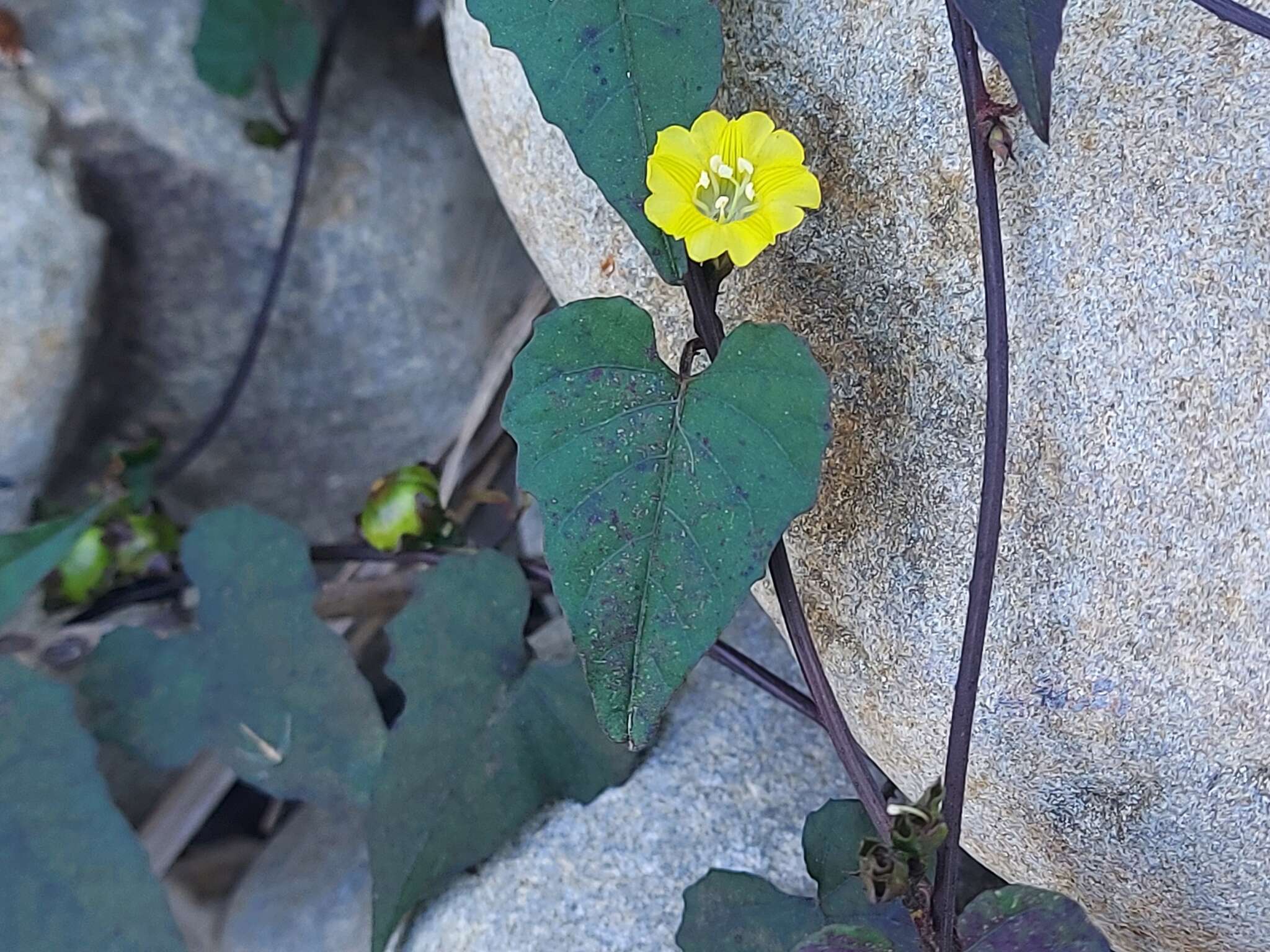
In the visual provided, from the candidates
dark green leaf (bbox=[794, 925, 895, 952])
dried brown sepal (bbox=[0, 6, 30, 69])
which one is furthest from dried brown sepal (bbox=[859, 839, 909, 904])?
dried brown sepal (bbox=[0, 6, 30, 69])

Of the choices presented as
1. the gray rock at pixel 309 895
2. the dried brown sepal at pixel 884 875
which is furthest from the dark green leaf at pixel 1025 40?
the gray rock at pixel 309 895

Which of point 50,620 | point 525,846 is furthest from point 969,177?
point 50,620

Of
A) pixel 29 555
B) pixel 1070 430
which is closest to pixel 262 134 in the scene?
pixel 29 555

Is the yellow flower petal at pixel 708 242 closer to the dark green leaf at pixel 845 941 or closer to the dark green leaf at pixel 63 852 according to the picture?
the dark green leaf at pixel 845 941

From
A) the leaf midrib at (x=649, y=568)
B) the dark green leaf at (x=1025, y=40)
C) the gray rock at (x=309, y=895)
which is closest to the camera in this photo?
the dark green leaf at (x=1025, y=40)

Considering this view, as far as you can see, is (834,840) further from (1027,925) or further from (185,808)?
(185,808)

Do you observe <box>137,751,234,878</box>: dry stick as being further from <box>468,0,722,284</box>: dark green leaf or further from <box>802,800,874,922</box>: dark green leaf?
<box>468,0,722,284</box>: dark green leaf

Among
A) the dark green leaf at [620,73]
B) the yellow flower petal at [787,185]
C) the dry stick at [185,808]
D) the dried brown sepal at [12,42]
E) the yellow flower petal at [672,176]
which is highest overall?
the dark green leaf at [620,73]
